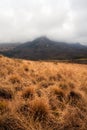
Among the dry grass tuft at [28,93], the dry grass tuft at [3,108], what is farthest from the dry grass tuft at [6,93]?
the dry grass tuft at [3,108]

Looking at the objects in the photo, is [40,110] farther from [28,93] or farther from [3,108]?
[28,93]

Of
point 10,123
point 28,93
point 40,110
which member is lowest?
point 10,123

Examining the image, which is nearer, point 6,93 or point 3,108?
point 3,108

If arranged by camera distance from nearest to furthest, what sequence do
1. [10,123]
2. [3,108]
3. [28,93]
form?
1. [10,123]
2. [3,108]
3. [28,93]

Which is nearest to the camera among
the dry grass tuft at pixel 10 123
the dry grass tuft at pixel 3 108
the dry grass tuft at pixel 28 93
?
the dry grass tuft at pixel 10 123

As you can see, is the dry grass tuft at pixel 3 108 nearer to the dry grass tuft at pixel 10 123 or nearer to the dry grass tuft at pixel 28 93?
the dry grass tuft at pixel 10 123

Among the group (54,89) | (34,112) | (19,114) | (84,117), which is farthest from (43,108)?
(54,89)

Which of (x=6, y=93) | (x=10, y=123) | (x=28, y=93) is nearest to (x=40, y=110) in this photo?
(x=10, y=123)

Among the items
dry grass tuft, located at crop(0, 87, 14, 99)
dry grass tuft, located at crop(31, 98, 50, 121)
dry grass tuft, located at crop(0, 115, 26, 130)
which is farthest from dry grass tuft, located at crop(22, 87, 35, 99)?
dry grass tuft, located at crop(0, 115, 26, 130)

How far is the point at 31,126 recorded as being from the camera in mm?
4312

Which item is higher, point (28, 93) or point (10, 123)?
point (28, 93)

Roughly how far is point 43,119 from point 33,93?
175cm

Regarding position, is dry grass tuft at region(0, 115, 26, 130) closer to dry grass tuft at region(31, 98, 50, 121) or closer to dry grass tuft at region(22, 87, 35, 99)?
dry grass tuft at region(31, 98, 50, 121)

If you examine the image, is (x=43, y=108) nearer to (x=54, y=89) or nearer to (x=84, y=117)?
(x=84, y=117)
